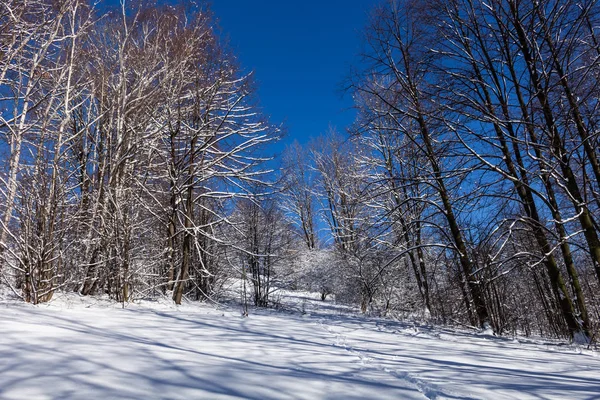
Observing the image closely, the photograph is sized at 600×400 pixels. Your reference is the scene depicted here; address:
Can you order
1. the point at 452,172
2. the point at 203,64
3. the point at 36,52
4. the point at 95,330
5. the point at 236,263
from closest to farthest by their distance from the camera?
the point at 95,330, the point at 452,172, the point at 36,52, the point at 203,64, the point at 236,263

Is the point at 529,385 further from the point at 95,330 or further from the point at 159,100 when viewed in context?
the point at 159,100

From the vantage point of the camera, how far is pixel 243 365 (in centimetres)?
270

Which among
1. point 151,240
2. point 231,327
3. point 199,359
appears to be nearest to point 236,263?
point 151,240

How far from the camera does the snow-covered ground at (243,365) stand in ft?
6.76

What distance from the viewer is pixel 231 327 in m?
4.90

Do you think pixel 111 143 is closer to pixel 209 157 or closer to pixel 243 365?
pixel 209 157

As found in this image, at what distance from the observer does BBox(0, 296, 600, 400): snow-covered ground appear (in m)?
2.06

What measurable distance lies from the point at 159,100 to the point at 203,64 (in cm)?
166

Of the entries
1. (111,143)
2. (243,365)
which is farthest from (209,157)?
(243,365)

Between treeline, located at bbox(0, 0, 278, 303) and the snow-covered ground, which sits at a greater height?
treeline, located at bbox(0, 0, 278, 303)

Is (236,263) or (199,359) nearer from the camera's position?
(199,359)

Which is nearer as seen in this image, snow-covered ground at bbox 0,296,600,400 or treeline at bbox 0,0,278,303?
snow-covered ground at bbox 0,296,600,400

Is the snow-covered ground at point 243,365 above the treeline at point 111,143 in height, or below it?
below

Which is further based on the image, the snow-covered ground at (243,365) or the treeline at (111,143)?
the treeline at (111,143)
